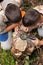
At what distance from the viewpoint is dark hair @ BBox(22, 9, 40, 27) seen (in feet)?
10.9

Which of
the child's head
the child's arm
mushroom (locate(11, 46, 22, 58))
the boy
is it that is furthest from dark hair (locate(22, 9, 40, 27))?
the boy

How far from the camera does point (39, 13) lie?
3.41 m

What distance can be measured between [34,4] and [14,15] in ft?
2.30

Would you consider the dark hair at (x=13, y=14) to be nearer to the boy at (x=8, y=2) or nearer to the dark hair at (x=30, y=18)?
the dark hair at (x=30, y=18)

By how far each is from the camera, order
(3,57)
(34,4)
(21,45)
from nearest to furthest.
Result: 1. (21,45)
2. (3,57)
3. (34,4)

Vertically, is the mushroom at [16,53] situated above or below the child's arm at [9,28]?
below

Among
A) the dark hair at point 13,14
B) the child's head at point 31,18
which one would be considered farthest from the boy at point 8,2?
the child's head at point 31,18

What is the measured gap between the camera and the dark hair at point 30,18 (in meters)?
3.32

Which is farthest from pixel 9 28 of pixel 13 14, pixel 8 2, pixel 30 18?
pixel 8 2

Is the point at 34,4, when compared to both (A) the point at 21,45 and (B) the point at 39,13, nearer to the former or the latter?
(B) the point at 39,13

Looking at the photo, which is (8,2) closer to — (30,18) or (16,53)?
(30,18)

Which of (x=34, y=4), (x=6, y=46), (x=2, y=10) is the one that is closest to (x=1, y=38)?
(x=6, y=46)

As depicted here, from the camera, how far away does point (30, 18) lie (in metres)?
3.32

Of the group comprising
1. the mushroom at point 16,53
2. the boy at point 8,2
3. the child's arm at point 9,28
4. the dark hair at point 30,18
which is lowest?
the mushroom at point 16,53
